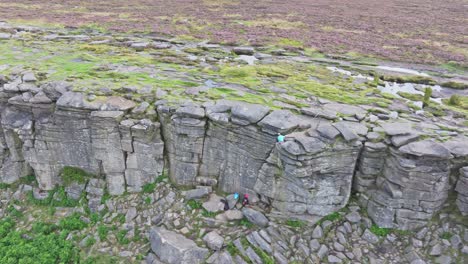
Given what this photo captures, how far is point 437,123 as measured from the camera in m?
17.4

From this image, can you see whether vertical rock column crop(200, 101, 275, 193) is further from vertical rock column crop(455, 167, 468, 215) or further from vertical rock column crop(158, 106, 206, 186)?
vertical rock column crop(455, 167, 468, 215)

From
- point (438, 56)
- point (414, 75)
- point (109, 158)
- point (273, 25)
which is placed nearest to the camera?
point (109, 158)

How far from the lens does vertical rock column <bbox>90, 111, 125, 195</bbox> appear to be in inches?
693

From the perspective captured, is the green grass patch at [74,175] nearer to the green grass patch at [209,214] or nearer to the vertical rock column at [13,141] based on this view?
the vertical rock column at [13,141]

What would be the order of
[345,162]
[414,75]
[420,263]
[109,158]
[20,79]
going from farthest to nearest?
[414,75] → [20,79] → [109,158] → [345,162] → [420,263]

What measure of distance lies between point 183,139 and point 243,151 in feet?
10.2

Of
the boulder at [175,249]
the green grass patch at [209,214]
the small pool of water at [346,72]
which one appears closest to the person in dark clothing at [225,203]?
the green grass patch at [209,214]

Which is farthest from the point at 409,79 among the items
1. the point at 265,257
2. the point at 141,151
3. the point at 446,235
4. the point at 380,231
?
the point at 141,151

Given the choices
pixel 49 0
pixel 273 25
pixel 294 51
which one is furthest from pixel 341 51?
pixel 49 0

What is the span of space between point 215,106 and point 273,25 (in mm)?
30528

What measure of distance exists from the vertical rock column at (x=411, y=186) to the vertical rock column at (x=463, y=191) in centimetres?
46

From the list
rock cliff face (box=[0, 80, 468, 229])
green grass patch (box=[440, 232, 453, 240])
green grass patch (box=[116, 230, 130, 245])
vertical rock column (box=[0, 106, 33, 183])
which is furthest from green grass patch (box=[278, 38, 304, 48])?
green grass patch (box=[116, 230, 130, 245])

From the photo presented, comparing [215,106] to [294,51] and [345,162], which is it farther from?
[294,51]

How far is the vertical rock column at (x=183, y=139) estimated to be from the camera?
56.0 ft
